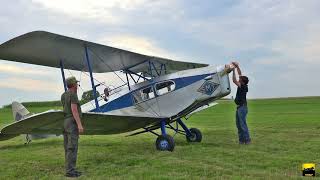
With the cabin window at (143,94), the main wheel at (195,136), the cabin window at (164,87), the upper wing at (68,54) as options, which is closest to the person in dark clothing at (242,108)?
the main wheel at (195,136)

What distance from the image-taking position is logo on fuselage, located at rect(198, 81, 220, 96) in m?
12.0

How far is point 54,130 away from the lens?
10.1 meters

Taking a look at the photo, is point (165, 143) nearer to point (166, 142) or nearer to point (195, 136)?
point (166, 142)

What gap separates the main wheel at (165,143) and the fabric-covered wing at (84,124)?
73 centimetres

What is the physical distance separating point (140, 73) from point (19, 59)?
416cm

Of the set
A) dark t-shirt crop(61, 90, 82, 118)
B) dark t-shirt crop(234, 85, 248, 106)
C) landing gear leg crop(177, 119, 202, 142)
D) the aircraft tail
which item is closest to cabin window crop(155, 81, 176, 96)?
landing gear leg crop(177, 119, 202, 142)

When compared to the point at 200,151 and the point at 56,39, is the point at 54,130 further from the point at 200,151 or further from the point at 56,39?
the point at 200,151

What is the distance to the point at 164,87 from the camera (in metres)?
12.6

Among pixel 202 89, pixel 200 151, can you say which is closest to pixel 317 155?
pixel 200 151

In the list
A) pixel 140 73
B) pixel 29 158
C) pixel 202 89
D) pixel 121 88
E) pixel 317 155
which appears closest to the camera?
pixel 317 155

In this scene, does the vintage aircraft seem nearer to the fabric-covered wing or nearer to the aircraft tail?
the fabric-covered wing

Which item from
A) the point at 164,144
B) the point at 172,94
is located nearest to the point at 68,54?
the point at 172,94

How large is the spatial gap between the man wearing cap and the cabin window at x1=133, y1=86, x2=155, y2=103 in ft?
15.1

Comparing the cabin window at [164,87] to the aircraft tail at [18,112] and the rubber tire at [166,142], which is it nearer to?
the rubber tire at [166,142]
